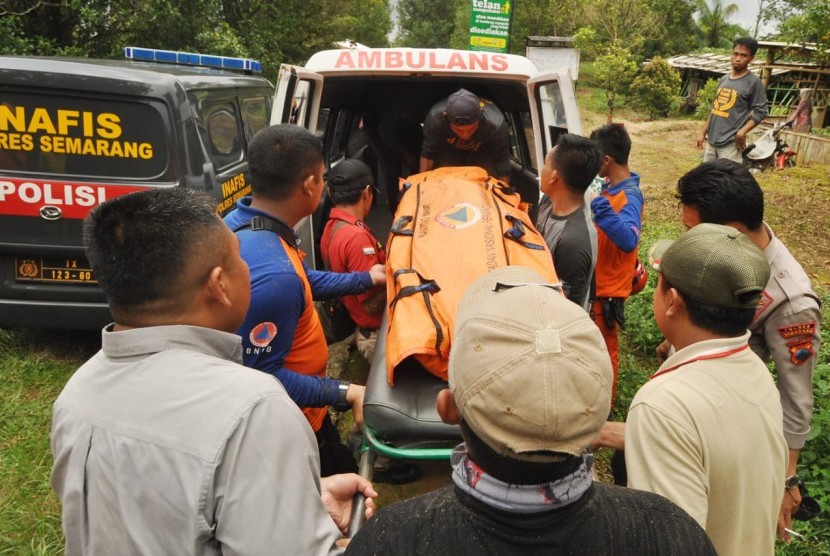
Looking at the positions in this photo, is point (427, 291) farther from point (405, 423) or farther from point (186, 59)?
point (186, 59)

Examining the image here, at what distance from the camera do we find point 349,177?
3.29m

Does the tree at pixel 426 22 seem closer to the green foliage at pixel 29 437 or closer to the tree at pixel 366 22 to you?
the tree at pixel 366 22

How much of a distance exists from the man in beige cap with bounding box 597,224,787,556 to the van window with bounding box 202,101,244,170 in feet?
11.7

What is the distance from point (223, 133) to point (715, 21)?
113ft

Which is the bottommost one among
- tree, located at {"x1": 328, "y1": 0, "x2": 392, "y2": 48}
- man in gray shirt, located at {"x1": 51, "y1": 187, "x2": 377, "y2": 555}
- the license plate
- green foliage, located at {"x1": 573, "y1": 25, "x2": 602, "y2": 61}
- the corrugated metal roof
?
the license plate

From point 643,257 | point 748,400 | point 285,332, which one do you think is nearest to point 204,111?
point 285,332

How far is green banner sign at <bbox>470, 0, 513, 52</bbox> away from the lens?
15.3m

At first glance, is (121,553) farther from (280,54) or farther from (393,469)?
(280,54)

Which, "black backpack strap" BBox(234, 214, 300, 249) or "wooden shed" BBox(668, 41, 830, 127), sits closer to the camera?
"black backpack strap" BBox(234, 214, 300, 249)

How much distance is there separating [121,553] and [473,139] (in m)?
3.67

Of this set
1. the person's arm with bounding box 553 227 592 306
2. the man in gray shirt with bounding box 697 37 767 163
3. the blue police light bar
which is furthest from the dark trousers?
the man in gray shirt with bounding box 697 37 767 163

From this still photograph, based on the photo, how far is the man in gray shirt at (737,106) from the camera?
6164mm

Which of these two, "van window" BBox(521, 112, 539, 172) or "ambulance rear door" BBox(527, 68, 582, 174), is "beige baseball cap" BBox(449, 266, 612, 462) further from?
"van window" BBox(521, 112, 539, 172)

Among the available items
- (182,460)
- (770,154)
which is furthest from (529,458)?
(770,154)
